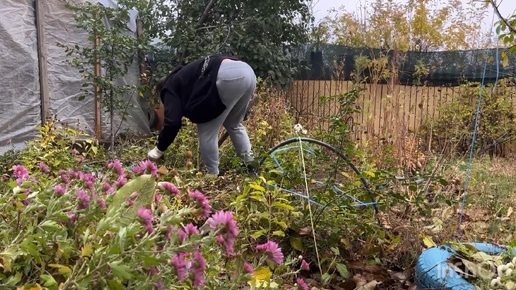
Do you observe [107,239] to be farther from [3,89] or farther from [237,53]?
[237,53]

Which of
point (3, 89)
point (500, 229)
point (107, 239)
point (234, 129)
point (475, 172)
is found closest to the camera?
point (107, 239)

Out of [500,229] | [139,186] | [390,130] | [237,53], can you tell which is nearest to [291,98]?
[237,53]

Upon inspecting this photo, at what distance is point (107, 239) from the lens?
983 mm

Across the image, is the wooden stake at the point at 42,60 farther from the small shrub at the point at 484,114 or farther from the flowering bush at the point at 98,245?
the flowering bush at the point at 98,245

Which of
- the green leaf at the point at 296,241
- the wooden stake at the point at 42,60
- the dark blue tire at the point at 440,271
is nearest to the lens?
the dark blue tire at the point at 440,271

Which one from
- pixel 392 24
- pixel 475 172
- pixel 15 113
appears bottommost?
pixel 475 172

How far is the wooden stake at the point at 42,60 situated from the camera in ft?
19.0

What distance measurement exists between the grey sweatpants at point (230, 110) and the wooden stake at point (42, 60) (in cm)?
296

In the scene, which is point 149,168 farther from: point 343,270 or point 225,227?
point 343,270

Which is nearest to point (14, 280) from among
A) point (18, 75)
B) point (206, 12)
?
point (18, 75)

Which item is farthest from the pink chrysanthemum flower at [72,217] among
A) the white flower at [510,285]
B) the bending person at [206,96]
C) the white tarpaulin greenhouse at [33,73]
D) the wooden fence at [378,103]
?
the white tarpaulin greenhouse at [33,73]

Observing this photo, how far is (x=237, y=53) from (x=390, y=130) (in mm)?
3112

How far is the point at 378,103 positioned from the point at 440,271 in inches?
178

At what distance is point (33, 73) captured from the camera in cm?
581
